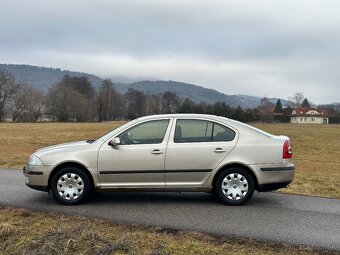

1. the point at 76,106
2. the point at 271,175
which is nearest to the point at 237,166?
the point at 271,175

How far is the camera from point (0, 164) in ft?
43.4

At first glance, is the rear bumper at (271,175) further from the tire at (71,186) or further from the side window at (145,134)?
the tire at (71,186)

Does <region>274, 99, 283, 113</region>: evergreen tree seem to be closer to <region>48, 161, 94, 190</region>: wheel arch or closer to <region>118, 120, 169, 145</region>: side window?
<region>118, 120, 169, 145</region>: side window

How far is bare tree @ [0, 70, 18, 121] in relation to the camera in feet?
325

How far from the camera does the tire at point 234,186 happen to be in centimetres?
695

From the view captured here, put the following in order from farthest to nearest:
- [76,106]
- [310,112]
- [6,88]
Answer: [310,112] < [76,106] < [6,88]

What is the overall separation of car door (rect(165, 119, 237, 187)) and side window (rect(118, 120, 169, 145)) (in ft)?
0.65

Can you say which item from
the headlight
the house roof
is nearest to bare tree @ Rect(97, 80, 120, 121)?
the house roof

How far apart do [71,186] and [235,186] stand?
2.78m

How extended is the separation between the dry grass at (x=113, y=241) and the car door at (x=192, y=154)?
4.96 feet

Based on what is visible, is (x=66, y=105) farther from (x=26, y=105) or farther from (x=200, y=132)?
(x=200, y=132)

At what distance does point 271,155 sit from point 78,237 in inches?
141

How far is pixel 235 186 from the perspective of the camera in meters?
6.97

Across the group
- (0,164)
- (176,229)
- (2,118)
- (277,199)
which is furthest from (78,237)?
(2,118)
